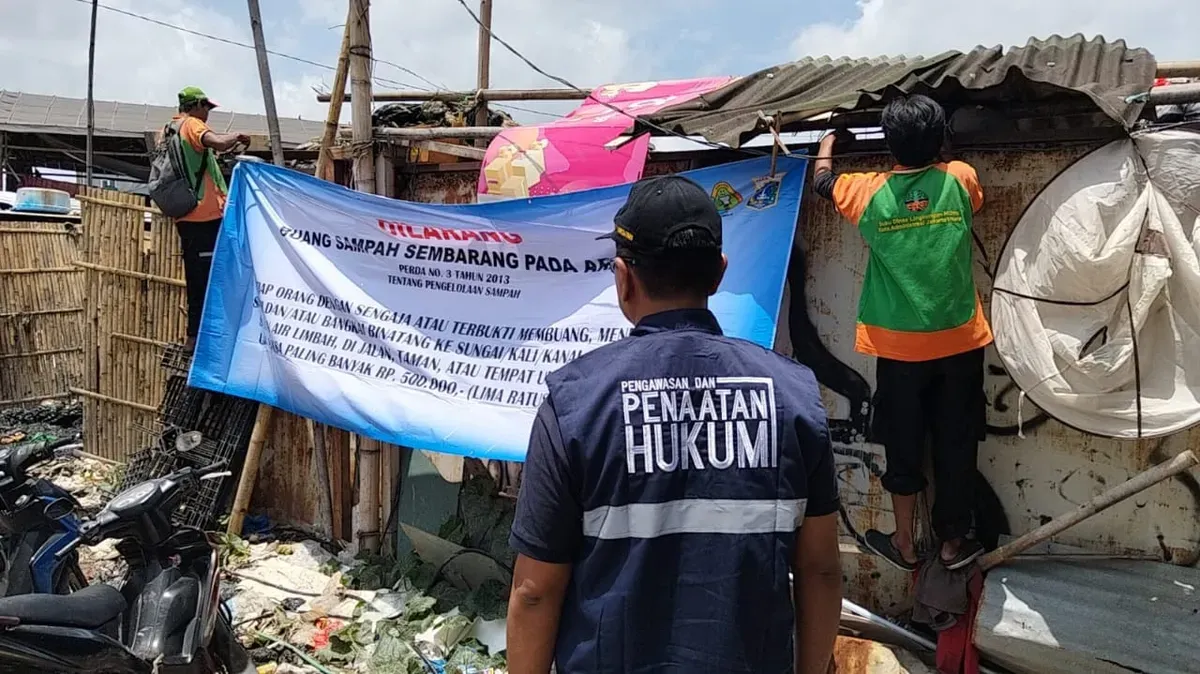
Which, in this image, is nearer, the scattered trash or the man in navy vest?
the man in navy vest

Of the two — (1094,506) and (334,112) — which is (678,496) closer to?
(1094,506)

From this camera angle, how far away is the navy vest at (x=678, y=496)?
1.40 metres

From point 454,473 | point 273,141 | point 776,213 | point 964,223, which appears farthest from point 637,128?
point 273,141

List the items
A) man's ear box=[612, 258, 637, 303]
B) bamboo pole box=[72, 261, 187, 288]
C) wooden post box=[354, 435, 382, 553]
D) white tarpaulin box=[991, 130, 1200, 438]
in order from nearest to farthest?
man's ear box=[612, 258, 637, 303] < white tarpaulin box=[991, 130, 1200, 438] < wooden post box=[354, 435, 382, 553] < bamboo pole box=[72, 261, 187, 288]

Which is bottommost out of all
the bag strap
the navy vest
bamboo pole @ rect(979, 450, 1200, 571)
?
bamboo pole @ rect(979, 450, 1200, 571)

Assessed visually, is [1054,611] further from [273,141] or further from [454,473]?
[273,141]

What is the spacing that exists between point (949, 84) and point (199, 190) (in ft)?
14.7

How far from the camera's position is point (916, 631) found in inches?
135

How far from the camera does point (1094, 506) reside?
2881 mm

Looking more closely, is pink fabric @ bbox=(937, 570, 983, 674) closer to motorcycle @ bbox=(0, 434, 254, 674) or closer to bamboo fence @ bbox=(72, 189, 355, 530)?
motorcycle @ bbox=(0, 434, 254, 674)

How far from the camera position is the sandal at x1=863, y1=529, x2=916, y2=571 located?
3347mm

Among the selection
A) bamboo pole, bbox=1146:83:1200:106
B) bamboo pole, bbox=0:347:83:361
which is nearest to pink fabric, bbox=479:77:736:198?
bamboo pole, bbox=1146:83:1200:106

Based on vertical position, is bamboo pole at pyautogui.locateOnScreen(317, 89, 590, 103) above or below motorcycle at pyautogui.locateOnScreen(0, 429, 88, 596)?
above

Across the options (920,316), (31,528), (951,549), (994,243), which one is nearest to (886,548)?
(951,549)
